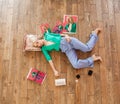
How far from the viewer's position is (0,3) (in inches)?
128

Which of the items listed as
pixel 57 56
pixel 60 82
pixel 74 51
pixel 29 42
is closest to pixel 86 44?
pixel 74 51

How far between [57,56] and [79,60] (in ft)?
0.93

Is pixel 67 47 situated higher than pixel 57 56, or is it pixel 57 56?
pixel 67 47

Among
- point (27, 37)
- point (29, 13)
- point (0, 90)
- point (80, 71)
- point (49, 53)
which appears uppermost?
point (29, 13)

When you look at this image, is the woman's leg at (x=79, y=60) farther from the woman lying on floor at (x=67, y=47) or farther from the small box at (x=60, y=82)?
the small box at (x=60, y=82)

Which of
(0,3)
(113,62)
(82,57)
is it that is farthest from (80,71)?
(0,3)

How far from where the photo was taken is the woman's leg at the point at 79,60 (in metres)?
2.88

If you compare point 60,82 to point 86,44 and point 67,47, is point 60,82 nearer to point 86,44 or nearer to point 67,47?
point 67,47

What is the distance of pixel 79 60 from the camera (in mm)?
2895

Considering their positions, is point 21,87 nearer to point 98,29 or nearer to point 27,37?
point 27,37

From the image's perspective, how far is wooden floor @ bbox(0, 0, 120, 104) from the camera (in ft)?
9.24

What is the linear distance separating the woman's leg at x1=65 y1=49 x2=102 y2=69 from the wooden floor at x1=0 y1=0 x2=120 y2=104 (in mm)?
69

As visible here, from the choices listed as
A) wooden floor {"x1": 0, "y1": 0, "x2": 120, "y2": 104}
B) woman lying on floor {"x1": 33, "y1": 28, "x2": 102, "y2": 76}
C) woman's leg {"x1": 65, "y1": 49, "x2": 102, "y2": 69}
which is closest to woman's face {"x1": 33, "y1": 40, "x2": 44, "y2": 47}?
woman lying on floor {"x1": 33, "y1": 28, "x2": 102, "y2": 76}

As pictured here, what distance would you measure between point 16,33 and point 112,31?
122 centimetres
